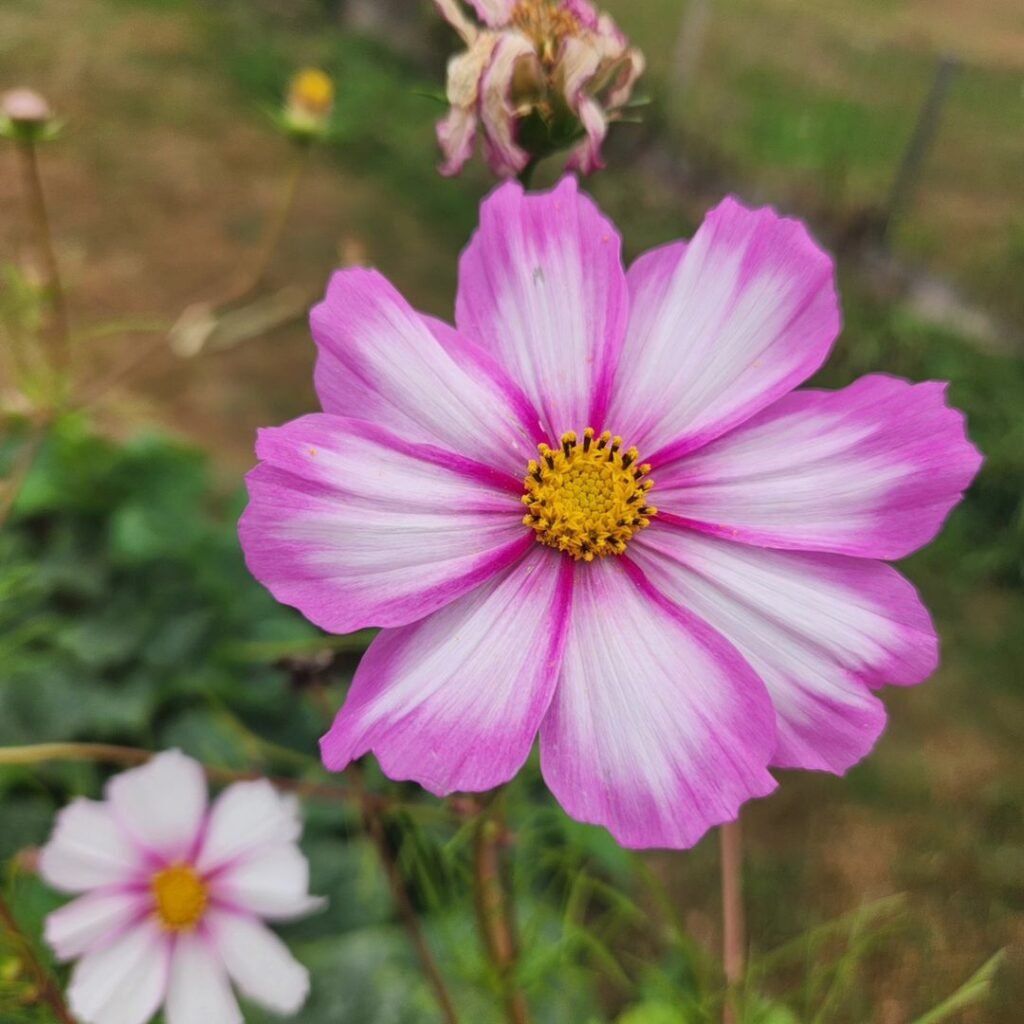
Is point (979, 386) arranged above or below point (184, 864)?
below

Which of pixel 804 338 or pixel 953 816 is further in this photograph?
pixel 953 816

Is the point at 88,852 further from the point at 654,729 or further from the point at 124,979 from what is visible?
the point at 654,729

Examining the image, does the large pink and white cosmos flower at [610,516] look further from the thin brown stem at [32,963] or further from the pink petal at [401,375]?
the thin brown stem at [32,963]

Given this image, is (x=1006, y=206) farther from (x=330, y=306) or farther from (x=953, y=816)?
(x=330, y=306)

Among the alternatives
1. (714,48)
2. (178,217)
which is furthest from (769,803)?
(714,48)

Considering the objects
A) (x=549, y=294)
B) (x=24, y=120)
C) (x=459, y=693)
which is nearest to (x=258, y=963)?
(x=459, y=693)

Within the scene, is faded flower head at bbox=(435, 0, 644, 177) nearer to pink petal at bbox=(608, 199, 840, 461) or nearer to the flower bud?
pink petal at bbox=(608, 199, 840, 461)
